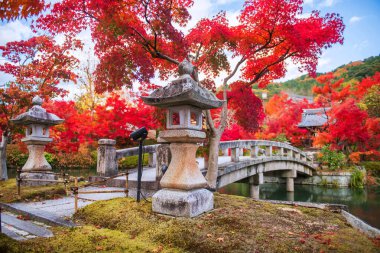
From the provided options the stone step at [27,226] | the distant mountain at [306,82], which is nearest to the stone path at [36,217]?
the stone step at [27,226]

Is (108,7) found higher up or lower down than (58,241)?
higher up

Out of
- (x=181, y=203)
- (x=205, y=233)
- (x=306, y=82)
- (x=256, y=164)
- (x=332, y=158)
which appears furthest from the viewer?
(x=306, y=82)

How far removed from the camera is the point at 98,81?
8289mm

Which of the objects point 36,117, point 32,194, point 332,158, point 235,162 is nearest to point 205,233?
point 32,194

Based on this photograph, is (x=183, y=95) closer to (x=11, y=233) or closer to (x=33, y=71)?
(x=11, y=233)

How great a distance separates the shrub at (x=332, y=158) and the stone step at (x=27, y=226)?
2280 cm

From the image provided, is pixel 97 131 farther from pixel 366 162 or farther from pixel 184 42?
pixel 366 162

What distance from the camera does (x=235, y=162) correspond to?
1327cm

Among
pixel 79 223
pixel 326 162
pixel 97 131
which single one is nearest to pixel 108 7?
pixel 79 223

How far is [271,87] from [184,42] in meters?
52.7

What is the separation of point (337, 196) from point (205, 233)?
1787 cm

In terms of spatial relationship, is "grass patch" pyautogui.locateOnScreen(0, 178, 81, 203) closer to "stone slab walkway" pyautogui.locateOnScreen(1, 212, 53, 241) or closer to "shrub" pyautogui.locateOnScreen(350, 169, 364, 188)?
"stone slab walkway" pyautogui.locateOnScreen(1, 212, 53, 241)

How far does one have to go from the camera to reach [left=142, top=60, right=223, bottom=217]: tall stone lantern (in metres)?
4.62

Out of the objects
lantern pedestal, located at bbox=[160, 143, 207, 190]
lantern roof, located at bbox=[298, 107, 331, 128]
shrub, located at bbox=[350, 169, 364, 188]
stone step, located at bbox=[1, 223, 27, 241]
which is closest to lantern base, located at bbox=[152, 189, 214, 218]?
lantern pedestal, located at bbox=[160, 143, 207, 190]
